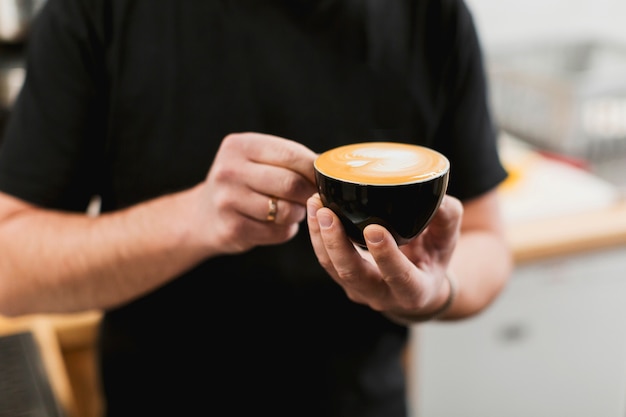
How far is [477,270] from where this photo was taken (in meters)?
0.99

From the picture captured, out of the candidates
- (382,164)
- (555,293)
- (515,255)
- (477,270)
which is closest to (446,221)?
(382,164)

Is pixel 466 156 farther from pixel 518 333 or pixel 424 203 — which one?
pixel 518 333

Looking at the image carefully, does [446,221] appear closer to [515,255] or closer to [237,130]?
[237,130]

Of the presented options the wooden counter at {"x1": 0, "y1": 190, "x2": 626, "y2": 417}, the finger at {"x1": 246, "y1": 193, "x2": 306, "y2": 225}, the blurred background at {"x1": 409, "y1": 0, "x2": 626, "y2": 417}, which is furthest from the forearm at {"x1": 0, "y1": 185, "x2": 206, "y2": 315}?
the blurred background at {"x1": 409, "y1": 0, "x2": 626, "y2": 417}

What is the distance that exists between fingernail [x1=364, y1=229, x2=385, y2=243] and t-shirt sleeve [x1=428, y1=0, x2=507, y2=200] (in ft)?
1.42

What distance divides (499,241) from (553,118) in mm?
970

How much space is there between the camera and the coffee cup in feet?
2.02

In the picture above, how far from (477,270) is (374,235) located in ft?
1.39

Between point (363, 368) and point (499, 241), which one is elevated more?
point (499, 241)

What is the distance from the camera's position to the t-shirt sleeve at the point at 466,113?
3.25 feet

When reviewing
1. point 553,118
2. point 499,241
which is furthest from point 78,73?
point 553,118

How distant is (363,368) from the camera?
3.44 ft

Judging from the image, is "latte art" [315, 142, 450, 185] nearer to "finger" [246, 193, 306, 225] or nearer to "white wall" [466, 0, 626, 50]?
"finger" [246, 193, 306, 225]

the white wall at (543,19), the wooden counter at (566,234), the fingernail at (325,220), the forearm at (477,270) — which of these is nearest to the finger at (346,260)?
the fingernail at (325,220)
